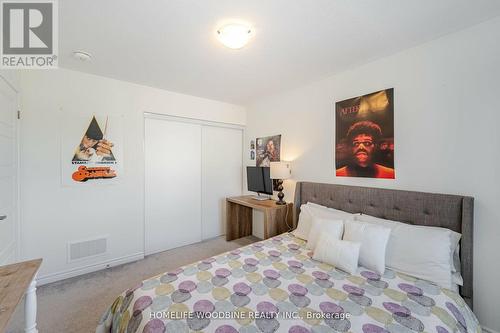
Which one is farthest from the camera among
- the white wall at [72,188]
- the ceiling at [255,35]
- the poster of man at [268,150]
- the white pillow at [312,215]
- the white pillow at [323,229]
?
the poster of man at [268,150]

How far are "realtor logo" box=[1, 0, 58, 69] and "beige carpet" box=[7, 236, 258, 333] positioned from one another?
2.26m

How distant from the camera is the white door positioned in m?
1.90

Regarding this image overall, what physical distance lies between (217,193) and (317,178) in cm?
189

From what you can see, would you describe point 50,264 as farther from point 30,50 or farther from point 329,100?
point 329,100

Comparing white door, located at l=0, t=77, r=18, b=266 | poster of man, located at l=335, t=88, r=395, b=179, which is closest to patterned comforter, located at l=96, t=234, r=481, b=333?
poster of man, located at l=335, t=88, r=395, b=179

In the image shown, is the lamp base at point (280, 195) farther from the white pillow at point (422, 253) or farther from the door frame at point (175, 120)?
the white pillow at point (422, 253)

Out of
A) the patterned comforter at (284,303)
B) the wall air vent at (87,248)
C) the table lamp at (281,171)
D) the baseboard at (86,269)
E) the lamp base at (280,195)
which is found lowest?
the baseboard at (86,269)

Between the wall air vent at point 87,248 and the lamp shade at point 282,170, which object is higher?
the lamp shade at point 282,170

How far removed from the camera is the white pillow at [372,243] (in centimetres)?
168

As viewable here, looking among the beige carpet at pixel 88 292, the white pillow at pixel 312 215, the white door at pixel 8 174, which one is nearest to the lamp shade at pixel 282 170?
the white pillow at pixel 312 215

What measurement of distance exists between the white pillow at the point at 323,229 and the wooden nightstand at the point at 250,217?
747mm

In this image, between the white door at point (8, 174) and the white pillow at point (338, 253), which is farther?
the white door at point (8, 174)

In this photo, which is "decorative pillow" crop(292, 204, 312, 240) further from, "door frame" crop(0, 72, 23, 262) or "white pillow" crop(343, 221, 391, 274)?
"door frame" crop(0, 72, 23, 262)

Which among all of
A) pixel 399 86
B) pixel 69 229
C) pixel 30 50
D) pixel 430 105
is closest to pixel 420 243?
pixel 430 105
